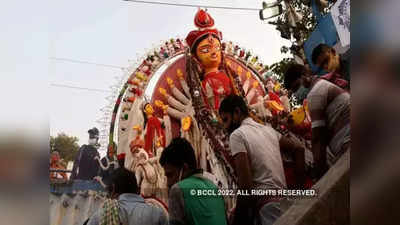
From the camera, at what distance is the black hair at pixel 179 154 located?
3744mm

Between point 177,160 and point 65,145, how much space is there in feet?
2.58

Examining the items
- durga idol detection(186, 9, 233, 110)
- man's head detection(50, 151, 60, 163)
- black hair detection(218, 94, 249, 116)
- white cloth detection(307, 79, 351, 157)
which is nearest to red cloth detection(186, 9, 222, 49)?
durga idol detection(186, 9, 233, 110)

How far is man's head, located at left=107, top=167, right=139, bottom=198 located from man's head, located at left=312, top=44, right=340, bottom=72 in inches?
63.9

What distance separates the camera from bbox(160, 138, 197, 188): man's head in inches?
147

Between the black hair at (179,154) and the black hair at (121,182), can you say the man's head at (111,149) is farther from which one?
the black hair at (179,154)

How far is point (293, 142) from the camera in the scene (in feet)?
12.8

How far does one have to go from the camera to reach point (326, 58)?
3.96m

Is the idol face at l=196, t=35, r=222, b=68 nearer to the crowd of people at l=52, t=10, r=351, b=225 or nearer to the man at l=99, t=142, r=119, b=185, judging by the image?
the crowd of people at l=52, t=10, r=351, b=225

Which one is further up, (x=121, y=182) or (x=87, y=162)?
(x=87, y=162)

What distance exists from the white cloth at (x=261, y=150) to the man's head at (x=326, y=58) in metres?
0.63

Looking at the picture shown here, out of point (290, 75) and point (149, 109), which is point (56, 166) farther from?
point (290, 75)

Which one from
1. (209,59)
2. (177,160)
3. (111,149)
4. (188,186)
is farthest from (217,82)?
(111,149)

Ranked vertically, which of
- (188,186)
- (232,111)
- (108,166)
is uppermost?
(232,111)
